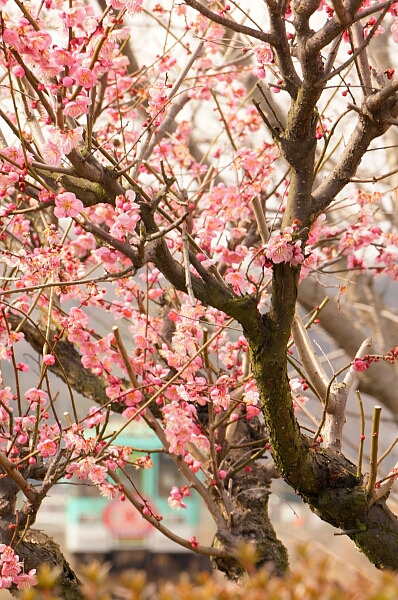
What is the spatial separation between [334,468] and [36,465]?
134 cm

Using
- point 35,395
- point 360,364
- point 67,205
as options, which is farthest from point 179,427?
point 67,205

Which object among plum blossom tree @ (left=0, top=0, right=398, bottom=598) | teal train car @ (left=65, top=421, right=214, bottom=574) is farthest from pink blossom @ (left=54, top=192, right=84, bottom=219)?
teal train car @ (left=65, top=421, right=214, bottom=574)

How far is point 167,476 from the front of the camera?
9.67m

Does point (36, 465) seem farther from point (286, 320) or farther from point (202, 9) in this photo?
point (202, 9)

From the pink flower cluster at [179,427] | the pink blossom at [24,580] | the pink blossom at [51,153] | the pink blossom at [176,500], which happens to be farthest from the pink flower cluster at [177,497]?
the pink blossom at [51,153]

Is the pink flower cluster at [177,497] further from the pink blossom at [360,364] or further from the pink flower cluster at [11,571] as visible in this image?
the pink blossom at [360,364]

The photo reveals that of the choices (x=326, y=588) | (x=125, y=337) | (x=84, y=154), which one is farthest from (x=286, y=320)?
(x=125, y=337)

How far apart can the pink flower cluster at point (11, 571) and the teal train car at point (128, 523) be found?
6569mm

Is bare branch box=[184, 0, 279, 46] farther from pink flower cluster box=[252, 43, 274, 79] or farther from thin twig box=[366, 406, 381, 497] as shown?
thin twig box=[366, 406, 381, 497]

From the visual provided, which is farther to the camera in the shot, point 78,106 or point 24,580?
point 24,580

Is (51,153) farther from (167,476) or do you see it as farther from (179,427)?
(167,476)

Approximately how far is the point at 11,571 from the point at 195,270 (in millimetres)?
1450

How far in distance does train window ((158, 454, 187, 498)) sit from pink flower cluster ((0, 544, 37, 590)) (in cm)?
684

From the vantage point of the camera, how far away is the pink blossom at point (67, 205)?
7.56ft
